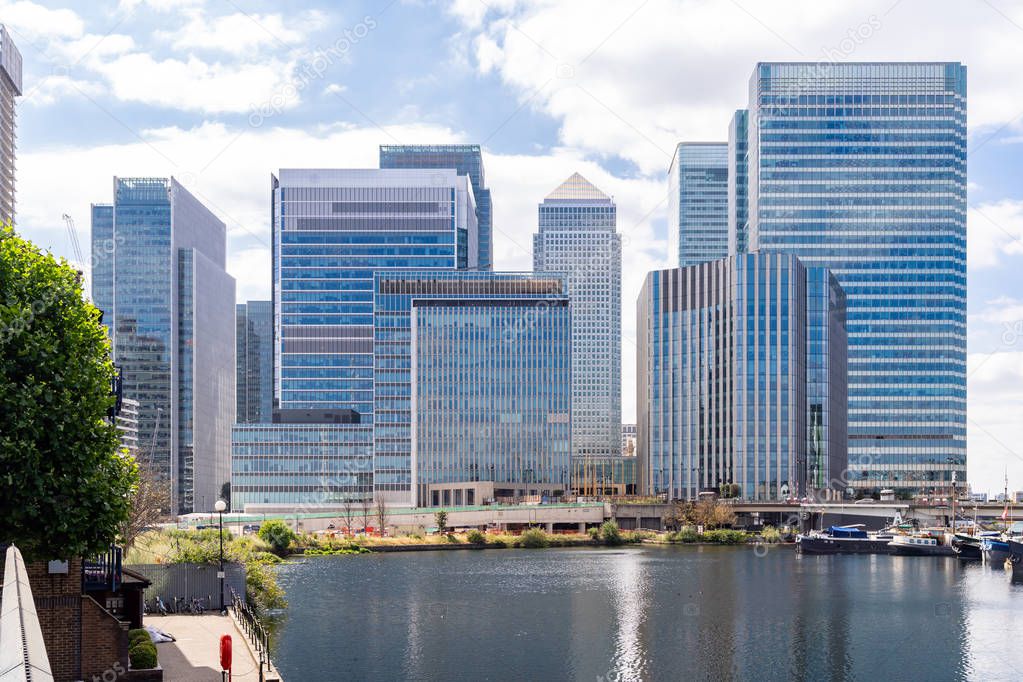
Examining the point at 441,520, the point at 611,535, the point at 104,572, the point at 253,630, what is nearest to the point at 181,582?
the point at 253,630

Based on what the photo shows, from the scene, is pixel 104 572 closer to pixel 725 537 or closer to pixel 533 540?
pixel 533 540

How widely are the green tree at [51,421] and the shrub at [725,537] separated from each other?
14210 cm

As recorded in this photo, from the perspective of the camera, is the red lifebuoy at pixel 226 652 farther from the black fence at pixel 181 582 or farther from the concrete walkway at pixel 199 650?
the black fence at pixel 181 582

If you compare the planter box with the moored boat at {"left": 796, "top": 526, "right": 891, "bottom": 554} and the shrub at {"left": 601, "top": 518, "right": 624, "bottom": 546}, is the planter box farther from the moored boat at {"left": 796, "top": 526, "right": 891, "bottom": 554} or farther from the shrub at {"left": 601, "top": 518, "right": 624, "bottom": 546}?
the shrub at {"left": 601, "top": 518, "right": 624, "bottom": 546}

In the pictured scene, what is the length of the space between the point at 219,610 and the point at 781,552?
103918 mm

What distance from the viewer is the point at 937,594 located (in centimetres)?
9306

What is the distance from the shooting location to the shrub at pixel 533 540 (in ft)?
537

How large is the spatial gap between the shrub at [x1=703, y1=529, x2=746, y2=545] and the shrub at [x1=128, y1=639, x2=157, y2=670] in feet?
459

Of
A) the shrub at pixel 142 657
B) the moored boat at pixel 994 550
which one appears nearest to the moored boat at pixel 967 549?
the moored boat at pixel 994 550

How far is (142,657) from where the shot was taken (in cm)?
4256

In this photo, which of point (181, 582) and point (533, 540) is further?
point (533, 540)

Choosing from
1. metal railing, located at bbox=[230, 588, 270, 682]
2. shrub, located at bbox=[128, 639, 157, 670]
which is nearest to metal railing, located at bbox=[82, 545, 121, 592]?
shrub, located at bbox=[128, 639, 157, 670]

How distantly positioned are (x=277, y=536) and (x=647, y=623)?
80.8 meters

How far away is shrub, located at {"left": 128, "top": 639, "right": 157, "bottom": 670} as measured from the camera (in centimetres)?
4259
